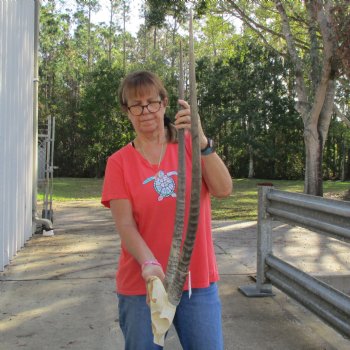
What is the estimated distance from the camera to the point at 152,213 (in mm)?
2324

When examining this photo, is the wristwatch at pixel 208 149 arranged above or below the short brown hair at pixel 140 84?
below

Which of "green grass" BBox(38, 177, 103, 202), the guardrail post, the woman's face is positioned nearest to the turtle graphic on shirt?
the woman's face

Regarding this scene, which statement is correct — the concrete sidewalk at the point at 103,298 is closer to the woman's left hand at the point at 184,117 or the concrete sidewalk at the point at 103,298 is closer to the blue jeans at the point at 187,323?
→ the blue jeans at the point at 187,323

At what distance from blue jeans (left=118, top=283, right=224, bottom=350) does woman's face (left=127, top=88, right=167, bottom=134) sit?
793 mm

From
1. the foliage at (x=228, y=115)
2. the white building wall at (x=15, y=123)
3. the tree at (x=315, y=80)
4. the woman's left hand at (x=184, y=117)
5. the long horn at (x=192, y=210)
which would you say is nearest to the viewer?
the long horn at (x=192, y=210)

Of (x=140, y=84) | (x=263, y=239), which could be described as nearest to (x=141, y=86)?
(x=140, y=84)

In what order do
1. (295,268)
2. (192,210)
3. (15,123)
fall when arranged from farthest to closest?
(15,123) < (295,268) < (192,210)

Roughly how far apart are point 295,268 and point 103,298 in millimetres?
1933

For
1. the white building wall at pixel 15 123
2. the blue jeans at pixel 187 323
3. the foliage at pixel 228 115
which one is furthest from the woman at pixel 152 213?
the foliage at pixel 228 115

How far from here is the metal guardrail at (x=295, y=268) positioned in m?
3.55

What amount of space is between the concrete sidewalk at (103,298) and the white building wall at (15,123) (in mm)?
420

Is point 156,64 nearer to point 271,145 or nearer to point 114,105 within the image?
point 114,105

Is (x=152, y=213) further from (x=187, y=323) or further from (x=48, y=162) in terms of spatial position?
(x=48, y=162)

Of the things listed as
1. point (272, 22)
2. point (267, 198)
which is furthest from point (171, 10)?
point (267, 198)
